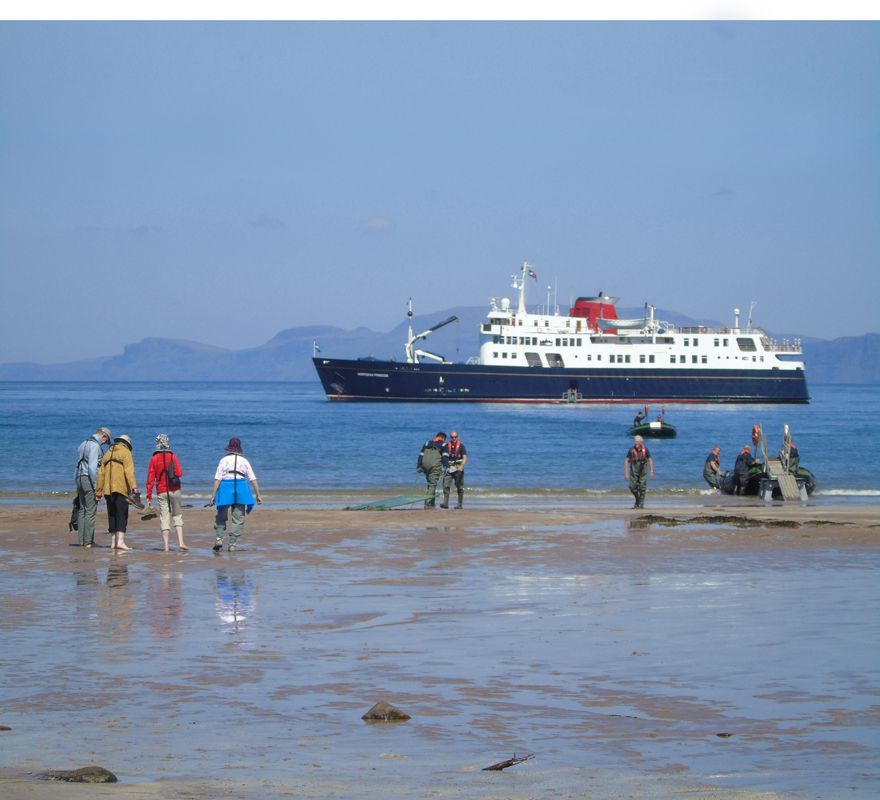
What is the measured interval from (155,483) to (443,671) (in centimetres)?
686

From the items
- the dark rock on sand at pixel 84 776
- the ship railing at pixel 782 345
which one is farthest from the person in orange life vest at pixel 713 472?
the ship railing at pixel 782 345

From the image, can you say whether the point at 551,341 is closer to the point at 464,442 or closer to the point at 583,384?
the point at 583,384

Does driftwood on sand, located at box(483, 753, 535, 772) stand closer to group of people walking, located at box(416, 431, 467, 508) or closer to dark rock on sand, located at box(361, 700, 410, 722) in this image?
→ dark rock on sand, located at box(361, 700, 410, 722)

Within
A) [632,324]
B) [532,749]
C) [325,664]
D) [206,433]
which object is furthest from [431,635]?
[632,324]

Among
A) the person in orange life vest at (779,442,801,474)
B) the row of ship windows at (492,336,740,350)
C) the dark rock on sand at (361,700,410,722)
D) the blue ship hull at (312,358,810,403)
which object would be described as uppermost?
the row of ship windows at (492,336,740,350)

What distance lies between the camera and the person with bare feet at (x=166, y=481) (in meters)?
13.9

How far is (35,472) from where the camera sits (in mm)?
36812

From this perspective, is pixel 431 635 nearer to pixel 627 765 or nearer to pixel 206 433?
pixel 627 765

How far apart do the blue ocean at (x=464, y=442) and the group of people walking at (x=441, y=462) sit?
5.54 m

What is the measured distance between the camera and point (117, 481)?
13945 mm

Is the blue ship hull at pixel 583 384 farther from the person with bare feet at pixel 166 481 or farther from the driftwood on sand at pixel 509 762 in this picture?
the driftwood on sand at pixel 509 762

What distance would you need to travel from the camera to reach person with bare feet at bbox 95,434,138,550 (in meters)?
13.9

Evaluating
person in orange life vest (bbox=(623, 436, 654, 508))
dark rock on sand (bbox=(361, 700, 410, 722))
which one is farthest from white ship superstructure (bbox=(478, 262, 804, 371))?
dark rock on sand (bbox=(361, 700, 410, 722))

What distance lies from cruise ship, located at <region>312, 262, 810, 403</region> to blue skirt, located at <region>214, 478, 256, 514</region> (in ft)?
244
